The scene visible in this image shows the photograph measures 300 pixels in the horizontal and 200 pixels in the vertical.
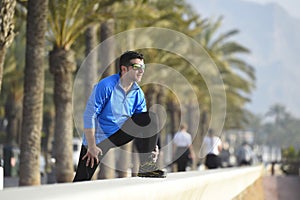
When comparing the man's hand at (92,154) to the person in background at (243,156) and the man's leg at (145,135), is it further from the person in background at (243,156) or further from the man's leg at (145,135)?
the person in background at (243,156)

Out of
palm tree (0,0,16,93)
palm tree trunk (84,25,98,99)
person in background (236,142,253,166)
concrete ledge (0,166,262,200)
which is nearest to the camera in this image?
concrete ledge (0,166,262,200)

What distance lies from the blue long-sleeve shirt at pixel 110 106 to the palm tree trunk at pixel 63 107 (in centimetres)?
1711

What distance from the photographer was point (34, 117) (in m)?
21.1

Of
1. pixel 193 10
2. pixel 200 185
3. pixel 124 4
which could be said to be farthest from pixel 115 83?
pixel 193 10

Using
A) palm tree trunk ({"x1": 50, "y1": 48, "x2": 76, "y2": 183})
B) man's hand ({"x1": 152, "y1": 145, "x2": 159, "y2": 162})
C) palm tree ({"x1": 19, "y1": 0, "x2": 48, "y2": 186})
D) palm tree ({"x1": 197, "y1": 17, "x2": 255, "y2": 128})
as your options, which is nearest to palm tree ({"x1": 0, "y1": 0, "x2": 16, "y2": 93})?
palm tree ({"x1": 19, "y1": 0, "x2": 48, "y2": 186})

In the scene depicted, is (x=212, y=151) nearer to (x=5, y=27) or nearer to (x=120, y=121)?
(x=5, y=27)

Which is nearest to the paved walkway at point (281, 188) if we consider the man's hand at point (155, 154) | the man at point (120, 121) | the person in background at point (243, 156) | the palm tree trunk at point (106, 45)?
the person in background at point (243, 156)

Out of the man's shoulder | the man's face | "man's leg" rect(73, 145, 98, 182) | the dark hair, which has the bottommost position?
"man's leg" rect(73, 145, 98, 182)

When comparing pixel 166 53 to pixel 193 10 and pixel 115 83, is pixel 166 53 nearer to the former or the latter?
pixel 193 10

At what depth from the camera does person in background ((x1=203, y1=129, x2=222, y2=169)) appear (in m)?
21.5

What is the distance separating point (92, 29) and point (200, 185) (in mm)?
21965

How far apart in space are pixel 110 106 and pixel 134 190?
281 cm

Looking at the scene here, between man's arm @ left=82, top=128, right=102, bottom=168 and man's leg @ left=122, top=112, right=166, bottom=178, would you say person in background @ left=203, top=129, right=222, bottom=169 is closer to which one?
man's leg @ left=122, top=112, right=166, bottom=178

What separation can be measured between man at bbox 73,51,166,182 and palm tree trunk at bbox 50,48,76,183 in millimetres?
17127
